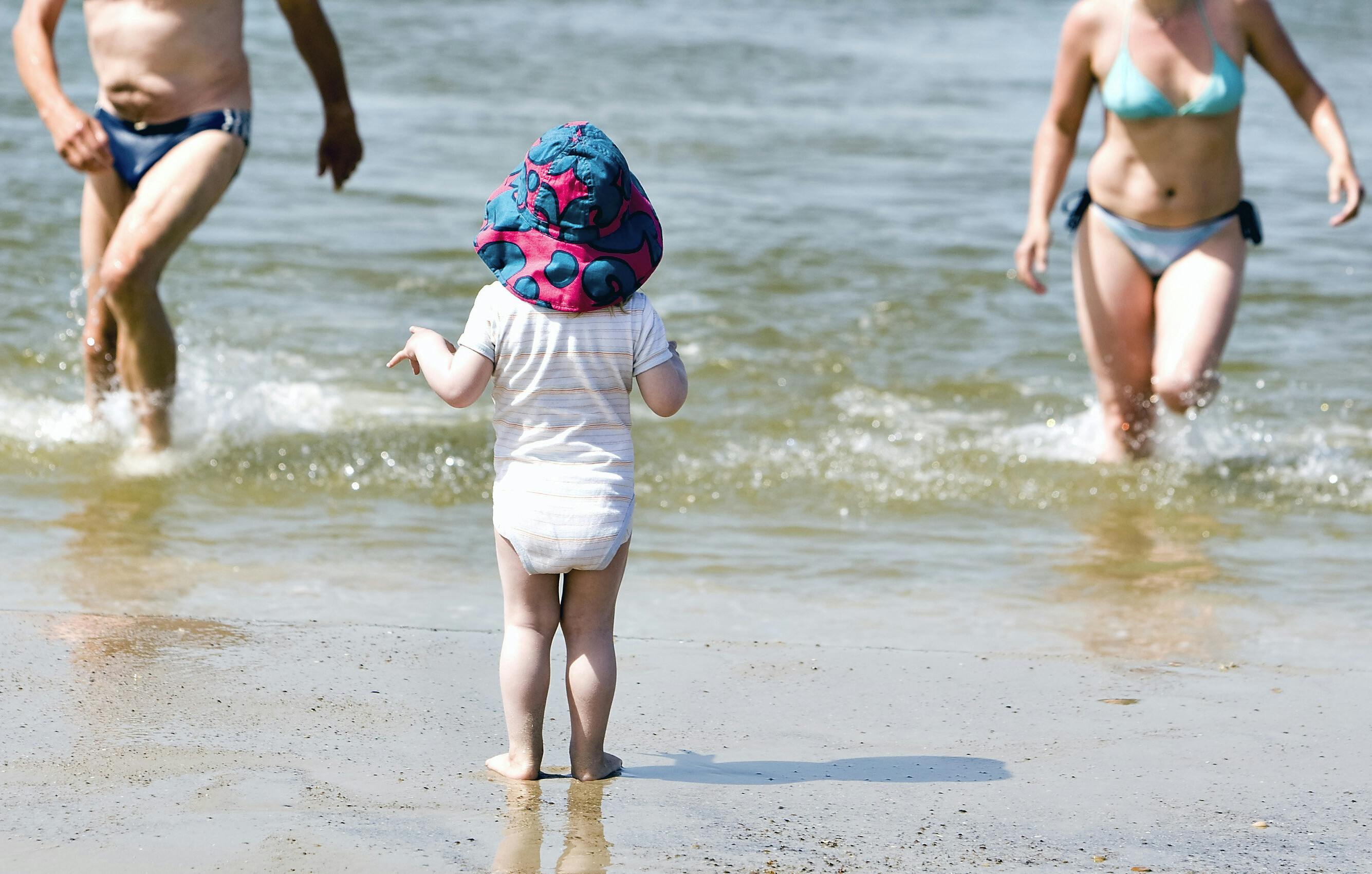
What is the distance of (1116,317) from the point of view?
6.48 meters

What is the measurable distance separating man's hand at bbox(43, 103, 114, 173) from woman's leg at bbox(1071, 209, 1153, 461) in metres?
3.40

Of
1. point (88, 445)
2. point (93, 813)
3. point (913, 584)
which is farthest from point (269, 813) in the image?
point (88, 445)

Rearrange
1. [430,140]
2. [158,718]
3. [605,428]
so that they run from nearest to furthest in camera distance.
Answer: [605,428] → [158,718] → [430,140]

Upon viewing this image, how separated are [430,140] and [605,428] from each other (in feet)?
39.1

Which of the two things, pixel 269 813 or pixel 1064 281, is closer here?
pixel 269 813

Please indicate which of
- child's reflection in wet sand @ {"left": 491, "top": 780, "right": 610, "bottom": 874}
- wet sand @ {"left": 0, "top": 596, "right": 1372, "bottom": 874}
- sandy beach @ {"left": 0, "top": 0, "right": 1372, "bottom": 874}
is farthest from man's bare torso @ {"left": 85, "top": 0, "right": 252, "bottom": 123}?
child's reflection in wet sand @ {"left": 491, "top": 780, "right": 610, "bottom": 874}

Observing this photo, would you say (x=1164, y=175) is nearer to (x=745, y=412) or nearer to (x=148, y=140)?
(x=745, y=412)

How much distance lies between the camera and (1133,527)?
20.2 ft

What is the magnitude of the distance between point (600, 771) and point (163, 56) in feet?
12.4

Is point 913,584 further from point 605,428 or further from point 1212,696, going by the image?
point 605,428

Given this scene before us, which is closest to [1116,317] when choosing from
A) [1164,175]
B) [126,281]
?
[1164,175]

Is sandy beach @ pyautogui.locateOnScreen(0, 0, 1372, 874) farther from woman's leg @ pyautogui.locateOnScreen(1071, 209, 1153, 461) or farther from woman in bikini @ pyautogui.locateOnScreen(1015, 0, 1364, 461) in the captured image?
woman in bikini @ pyautogui.locateOnScreen(1015, 0, 1364, 461)

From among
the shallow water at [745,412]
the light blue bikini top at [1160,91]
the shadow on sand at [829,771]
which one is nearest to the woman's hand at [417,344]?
the shadow on sand at [829,771]

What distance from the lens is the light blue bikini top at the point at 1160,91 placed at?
611cm
